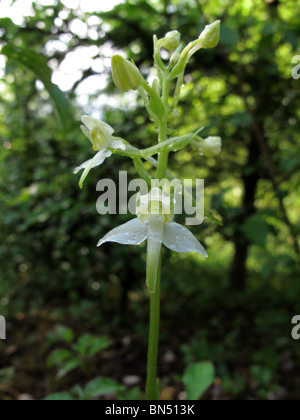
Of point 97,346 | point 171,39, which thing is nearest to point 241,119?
point 171,39

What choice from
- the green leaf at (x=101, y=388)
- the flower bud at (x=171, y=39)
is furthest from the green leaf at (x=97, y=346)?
the flower bud at (x=171, y=39)

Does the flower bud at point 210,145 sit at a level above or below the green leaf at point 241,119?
below

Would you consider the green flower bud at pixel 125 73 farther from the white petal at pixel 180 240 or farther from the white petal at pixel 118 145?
the white petal at pixel 180 240

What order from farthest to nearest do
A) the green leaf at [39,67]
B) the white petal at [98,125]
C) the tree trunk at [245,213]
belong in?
the tree trunk at [245,213] < the white petal at [98,125] < the green leaf at [39,67]

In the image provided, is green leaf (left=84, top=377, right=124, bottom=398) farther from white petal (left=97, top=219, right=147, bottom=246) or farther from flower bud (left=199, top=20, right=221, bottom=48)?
flower bud (left=199, top=20, right=221, bottom=48)

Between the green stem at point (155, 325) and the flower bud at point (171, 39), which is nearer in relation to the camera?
the green stem at point (155, 325)
